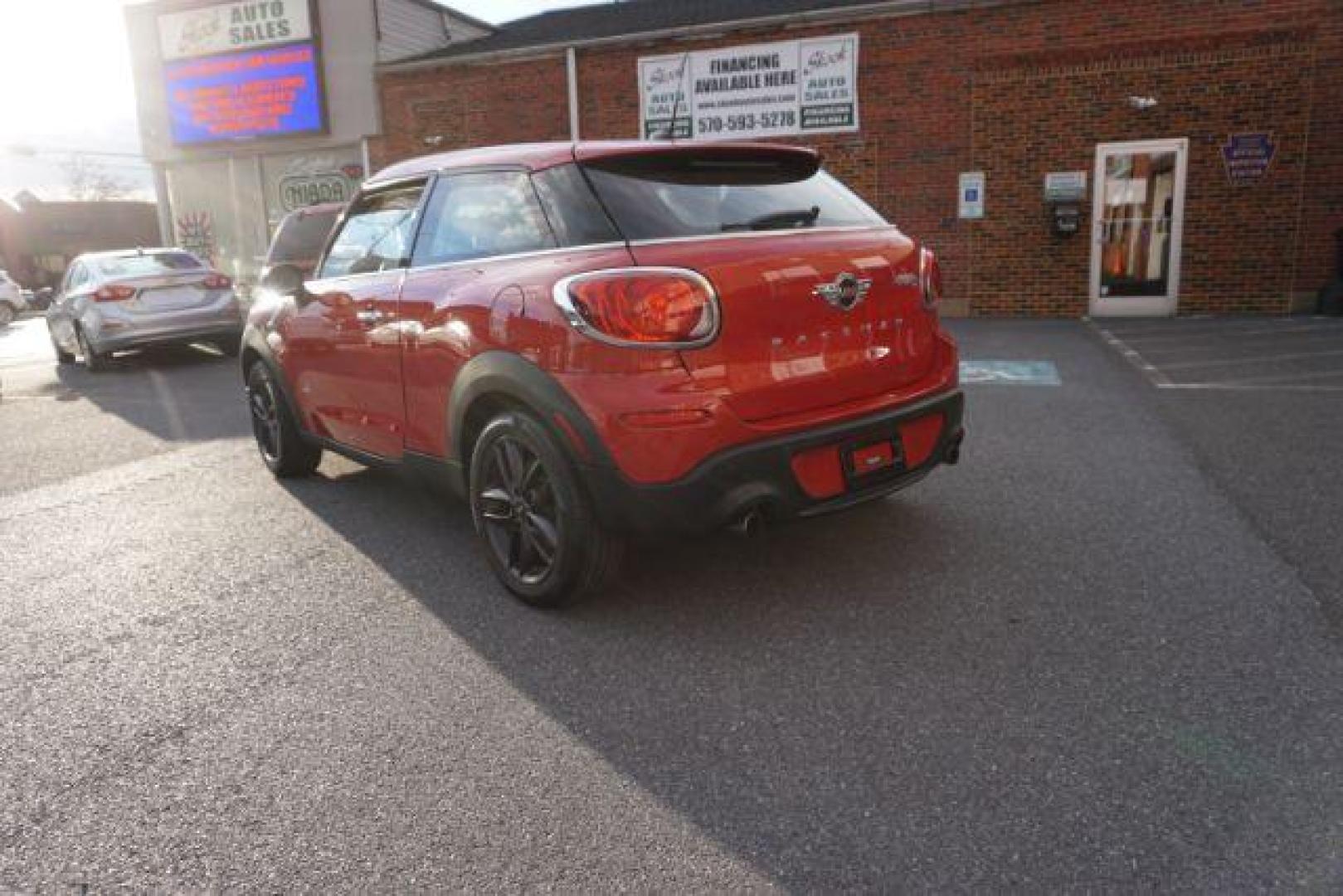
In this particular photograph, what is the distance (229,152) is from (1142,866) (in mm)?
22184

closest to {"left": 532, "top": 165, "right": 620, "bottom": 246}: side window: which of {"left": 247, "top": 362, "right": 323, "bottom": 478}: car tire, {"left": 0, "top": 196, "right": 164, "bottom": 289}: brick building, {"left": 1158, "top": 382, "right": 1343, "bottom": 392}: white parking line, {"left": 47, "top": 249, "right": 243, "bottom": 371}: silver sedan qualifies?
{"left": 247, "top": 362, "right": 323, "bottom": 478}: car tire

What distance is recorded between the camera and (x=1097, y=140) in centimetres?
1316

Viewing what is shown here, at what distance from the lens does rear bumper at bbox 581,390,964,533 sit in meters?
3.16

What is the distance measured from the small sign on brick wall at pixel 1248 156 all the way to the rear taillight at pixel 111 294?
13.5 meters

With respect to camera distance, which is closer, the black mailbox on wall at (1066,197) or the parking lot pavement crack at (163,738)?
the parking lot pavement crack at (163,738)

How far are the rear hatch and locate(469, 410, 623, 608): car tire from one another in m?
0.66

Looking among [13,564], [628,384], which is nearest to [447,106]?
[13,564]

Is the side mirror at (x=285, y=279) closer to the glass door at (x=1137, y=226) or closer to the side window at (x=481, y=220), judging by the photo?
the side window at (x=481, y=220)

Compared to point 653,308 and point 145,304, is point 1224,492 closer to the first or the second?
point 653,308

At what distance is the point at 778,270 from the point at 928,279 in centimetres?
91

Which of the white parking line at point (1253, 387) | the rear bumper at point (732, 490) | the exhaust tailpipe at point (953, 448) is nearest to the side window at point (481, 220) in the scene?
the rear bumper at point (732, 490)

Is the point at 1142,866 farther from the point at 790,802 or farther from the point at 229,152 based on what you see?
the point at 229,152

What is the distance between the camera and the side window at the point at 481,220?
12.0 ft

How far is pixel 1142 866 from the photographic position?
213 centimetres
